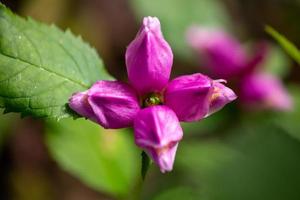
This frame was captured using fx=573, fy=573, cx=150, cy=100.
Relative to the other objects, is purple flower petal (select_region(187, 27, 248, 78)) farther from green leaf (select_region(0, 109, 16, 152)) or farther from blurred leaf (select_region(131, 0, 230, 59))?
green leaf (select_region(0, 109, 16, 152))

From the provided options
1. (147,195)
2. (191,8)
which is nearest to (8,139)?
(147,195)

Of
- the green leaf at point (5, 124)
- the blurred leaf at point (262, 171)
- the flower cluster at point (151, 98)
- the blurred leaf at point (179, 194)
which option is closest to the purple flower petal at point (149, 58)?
the flower cluster at point (151, 98)

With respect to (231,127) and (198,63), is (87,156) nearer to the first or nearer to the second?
(231,127)

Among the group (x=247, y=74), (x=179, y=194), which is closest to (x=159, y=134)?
(x=179, y=194)

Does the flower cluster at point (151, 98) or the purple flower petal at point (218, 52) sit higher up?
the flower cluster at point (151, 98)

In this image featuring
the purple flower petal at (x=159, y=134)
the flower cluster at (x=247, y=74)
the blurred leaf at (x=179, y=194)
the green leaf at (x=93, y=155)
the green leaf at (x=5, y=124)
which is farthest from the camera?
the green leaf at (x=5, y=124)

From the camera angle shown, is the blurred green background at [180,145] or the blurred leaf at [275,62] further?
the blurred leaf at [275,62]

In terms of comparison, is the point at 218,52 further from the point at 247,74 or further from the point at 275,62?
the point at 275,62

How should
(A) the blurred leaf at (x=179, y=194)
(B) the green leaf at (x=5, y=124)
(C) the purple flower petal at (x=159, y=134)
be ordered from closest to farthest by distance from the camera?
(C) the purple flower petal at (x=159, y=134)
(A) the blurred leaf at (x=179, y=194)
(B) the green leaf at (x=5, y=124)

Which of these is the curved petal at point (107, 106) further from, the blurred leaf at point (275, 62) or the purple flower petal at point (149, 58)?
the blurred leaf at point (275, 62)
